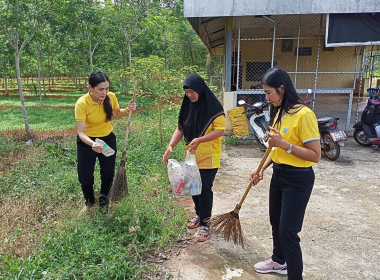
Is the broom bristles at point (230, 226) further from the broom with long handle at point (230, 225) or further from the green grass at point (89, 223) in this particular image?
the green grass at point (89, 223)

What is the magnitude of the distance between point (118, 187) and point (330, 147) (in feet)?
13.6

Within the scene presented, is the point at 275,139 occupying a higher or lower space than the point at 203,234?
higher

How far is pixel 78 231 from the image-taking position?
2727 millimetres

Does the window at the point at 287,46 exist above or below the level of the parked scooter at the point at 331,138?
above

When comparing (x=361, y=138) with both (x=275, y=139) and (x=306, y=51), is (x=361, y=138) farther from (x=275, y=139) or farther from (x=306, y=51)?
(x=306, y=51)

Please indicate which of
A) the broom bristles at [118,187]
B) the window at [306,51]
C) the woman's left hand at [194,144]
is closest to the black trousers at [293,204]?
the woman's left hand at [194,144]

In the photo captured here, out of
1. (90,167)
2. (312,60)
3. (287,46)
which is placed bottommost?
(90,167)

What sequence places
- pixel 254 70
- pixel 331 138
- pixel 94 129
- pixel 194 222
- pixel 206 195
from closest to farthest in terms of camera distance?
pixel 206 195 → pixel 94 129 → pixel 194 222 → pixel 331 138 → pixel 254 70

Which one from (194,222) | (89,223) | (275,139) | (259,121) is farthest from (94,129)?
(259,121)

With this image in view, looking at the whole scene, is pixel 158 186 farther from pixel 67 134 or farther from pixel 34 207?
pixel 67 134

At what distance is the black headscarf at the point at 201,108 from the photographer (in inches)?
99.7

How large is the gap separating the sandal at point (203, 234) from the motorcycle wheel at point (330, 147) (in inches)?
140

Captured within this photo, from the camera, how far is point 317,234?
3016mm

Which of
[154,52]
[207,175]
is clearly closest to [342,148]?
[207,175]
